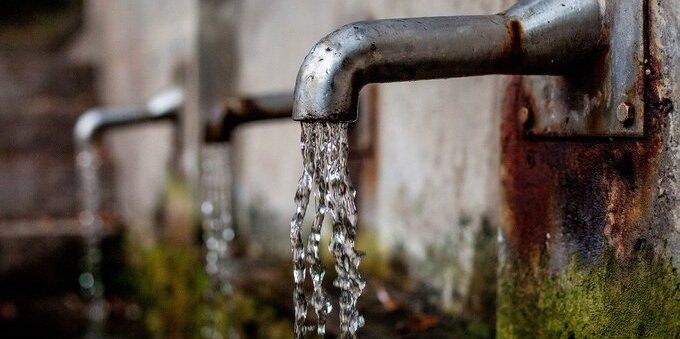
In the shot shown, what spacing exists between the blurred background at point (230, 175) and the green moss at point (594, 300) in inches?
13.3

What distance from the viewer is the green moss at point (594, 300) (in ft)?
4.40

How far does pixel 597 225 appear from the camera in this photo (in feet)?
4.87

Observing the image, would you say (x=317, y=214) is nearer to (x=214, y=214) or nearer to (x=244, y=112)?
(x=244, y=112)

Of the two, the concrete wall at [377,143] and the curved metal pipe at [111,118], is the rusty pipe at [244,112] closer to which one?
the concrete wall at [377,143]

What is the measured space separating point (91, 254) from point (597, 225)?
14.9 feet

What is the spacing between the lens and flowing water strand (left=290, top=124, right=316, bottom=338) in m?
1.41

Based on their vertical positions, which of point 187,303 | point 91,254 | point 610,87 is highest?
point 610,87

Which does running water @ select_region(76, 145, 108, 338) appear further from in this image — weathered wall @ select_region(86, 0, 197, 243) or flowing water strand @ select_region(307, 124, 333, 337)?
flowing water strand @ select_region(307, 124, 333, 337)


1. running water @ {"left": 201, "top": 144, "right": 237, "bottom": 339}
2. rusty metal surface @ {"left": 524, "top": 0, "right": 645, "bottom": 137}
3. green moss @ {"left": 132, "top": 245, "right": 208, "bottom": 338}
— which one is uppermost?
rusty metal surface @ {"left": 524, "top": 0, "right": 645, "bottom": 137}

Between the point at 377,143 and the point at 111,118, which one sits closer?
the point at 377,143

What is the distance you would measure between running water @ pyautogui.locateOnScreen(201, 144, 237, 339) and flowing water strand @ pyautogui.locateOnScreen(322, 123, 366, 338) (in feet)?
7.29

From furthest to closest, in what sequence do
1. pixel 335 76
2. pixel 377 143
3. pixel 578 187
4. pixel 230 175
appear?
1. pixel 230 175
2. pixel 377 143
3. pixel 578 187
4. pixel 335 76

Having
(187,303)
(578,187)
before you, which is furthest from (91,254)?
(578,187)

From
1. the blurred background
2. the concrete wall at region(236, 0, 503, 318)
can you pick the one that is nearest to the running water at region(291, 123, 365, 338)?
the blurred background
